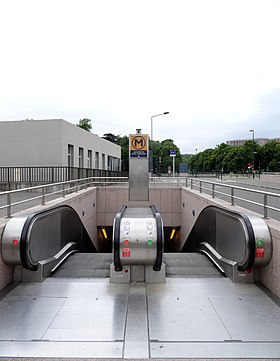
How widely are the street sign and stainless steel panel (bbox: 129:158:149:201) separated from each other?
10.0 inches

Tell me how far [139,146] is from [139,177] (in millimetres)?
1578

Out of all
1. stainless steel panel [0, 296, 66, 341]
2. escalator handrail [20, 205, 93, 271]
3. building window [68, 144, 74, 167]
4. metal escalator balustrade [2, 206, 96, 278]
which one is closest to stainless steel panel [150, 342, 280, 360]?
stainless steel panel [0, 296, 66, 341]

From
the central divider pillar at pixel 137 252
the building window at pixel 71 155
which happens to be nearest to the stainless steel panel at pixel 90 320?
the central divider pillar at pixel 137 252

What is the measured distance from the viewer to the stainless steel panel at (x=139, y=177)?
55.3ft

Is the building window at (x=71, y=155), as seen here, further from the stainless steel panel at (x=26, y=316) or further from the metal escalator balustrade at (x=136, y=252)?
the stainless steel panel at (x=26, y=316)

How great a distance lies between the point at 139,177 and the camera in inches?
664

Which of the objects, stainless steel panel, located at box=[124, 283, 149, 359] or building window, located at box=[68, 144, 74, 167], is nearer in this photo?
stainless steel panel, located at box=[124, 283, 149, 359]

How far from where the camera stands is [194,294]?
5500mm

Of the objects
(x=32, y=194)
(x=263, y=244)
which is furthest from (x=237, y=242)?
(x=32, y=194)

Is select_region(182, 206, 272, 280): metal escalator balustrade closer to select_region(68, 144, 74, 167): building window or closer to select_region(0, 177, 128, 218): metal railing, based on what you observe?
select_region(0, 177, 128, 218): metal railing

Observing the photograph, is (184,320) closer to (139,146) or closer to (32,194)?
(139,146)

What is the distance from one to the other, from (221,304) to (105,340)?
203 cm

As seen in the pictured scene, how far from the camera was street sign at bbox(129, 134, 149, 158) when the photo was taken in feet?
54.7

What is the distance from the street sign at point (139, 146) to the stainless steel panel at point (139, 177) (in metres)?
0.25
